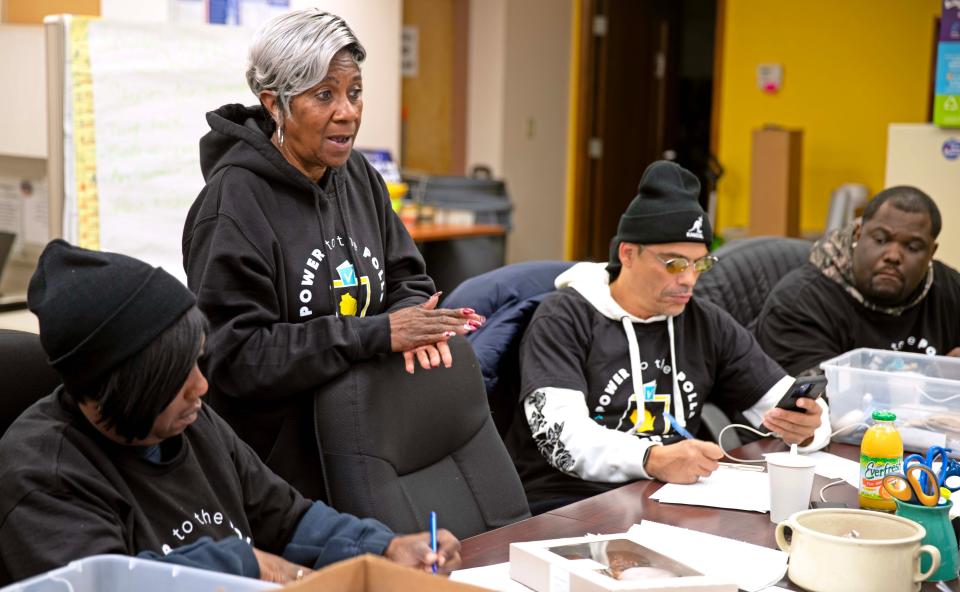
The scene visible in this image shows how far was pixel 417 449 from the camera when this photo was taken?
196 centimetres

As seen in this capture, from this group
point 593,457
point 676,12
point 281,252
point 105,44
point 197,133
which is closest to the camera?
point 281,252

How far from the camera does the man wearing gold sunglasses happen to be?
2369 mm

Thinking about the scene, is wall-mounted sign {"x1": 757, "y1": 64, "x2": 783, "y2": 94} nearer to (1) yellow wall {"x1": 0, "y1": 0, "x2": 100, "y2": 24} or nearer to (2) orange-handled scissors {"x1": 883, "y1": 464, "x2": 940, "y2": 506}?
(1) yellow wall {"x1": 0, "y1": 0, "x2": 100, "y2": 24}

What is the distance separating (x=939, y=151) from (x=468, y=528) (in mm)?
2967

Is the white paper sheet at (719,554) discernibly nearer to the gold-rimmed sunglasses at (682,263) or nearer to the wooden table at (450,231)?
the gold-rimmed sunglasses at (682,263)

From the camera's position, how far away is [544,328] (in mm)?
2482

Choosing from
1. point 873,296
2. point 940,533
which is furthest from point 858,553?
point 873,296

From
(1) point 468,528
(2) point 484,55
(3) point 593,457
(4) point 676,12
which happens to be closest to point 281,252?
(1) point 468,528

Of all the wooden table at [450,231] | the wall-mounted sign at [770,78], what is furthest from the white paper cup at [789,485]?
the wall-mounted sign at [770,78]

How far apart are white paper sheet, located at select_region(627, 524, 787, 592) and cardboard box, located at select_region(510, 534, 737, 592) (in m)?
0.05

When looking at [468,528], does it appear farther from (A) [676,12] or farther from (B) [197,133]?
(A) [676,12]

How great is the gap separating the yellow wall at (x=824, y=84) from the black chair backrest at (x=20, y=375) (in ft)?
18.1

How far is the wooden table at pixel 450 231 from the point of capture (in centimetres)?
560

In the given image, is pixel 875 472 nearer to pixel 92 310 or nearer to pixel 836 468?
pixel 836 468
